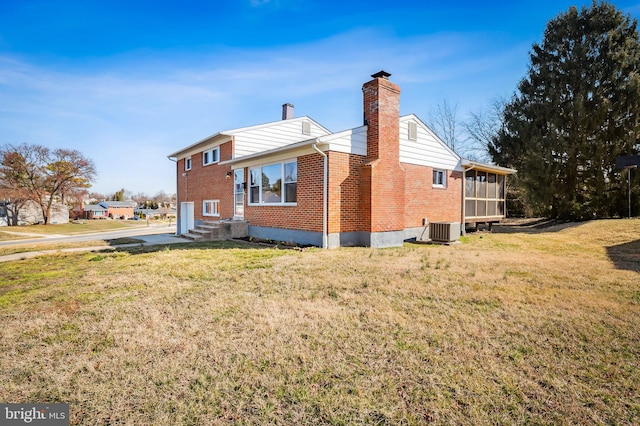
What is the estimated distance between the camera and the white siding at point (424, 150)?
12.4 m

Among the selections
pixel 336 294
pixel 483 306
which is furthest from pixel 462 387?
pixel 336 294

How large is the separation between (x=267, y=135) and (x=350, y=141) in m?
6.93

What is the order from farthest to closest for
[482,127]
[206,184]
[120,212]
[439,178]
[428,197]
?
[120,212] → [482,127] → [206,184] → [439,178] → [428,197]

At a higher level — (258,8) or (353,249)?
(258,8)

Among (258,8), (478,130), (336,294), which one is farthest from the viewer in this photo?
(478,130)

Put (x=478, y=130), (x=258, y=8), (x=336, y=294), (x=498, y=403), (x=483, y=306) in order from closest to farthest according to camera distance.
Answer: (x=498, y=403) < (x=483, y=306) < (x=336, y=294) < (x=258, y=8) < (x=478, y=130)

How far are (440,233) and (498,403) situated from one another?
10501mm

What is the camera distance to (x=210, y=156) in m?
16.8

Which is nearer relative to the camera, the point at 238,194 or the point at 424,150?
the point at 424,150

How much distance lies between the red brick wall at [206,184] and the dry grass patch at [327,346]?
8.62 m

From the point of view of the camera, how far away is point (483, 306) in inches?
178

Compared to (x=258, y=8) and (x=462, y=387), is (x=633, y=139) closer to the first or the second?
(x=258, y=8)

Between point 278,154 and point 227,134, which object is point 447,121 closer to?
point 227,134

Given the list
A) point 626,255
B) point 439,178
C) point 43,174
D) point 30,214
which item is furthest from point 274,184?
point 30,214
